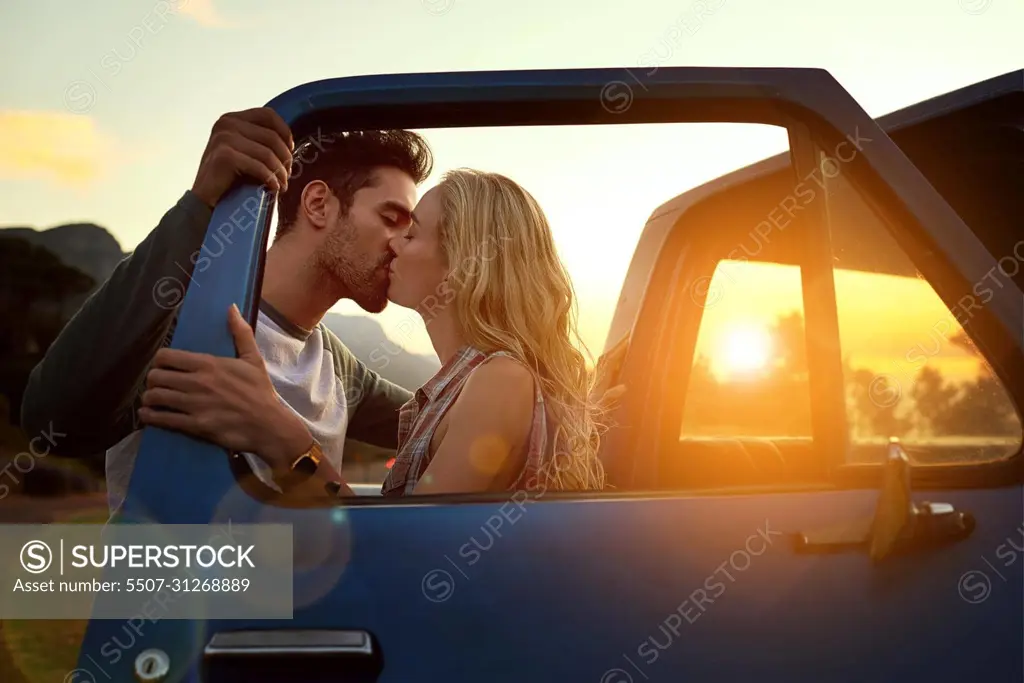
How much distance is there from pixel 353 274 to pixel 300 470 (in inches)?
76.5

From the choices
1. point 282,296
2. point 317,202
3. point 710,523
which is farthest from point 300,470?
point 317,202

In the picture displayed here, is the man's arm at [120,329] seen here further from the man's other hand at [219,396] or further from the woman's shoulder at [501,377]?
the woman's shoulder at [501,377]

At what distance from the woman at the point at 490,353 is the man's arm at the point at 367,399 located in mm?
964

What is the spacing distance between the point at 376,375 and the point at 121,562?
233 centimetres

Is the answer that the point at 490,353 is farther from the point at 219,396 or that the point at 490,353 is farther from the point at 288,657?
the point at 288,657

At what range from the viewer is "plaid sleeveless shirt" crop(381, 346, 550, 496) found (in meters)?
1.82

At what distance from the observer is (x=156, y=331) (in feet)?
4.69

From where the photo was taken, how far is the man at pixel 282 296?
54.9 inches

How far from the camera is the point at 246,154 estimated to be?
1343 millimetres

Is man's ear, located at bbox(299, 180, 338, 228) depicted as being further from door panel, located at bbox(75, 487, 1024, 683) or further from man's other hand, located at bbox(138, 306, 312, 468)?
door panel, located at bbox(75, 487, 1024, 683)

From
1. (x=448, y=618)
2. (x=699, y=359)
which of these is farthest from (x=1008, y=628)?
(x=699, y=359)

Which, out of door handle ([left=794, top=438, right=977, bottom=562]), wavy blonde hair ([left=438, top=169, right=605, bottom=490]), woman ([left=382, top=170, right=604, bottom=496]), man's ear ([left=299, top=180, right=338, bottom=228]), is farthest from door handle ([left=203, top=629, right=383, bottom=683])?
man's ear ([left=299, top=180, right=338, bottom=228])

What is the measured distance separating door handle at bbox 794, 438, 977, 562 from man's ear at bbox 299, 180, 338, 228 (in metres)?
2.53

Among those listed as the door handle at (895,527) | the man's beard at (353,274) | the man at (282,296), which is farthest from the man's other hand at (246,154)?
the man's beard at (353,274)
